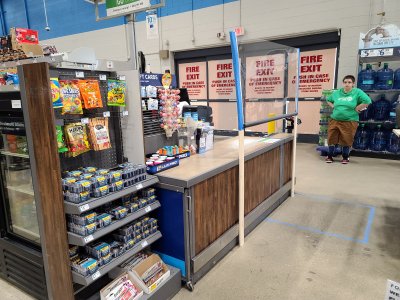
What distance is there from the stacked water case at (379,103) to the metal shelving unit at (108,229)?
16.8 feet

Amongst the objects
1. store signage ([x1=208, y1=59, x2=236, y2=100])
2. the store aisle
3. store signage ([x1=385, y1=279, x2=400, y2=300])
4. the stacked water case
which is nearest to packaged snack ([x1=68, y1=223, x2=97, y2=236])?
the store aisle

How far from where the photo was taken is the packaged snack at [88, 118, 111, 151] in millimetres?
2033

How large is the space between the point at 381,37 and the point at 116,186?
5550 millimetres

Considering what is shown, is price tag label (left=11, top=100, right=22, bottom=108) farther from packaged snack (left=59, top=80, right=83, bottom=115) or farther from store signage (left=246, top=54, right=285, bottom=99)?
store signage (left=246, top=54, right=285, bottom=99)

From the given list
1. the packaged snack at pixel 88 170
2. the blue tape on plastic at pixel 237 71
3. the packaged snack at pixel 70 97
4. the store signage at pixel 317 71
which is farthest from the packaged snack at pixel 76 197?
the store signage at pixel 317 71

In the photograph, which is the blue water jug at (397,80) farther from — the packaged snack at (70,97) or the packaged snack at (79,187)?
the packaged snack at (79,187)

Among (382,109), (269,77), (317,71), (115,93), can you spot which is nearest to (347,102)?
(382,109)

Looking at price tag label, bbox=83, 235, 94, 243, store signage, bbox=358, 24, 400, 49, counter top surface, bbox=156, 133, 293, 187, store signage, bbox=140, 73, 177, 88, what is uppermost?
store signage, bbox=358, 24, 400, 49

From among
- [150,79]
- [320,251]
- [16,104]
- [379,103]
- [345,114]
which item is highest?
[150,79]

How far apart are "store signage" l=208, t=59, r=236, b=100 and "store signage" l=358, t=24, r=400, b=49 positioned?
11.2 ft

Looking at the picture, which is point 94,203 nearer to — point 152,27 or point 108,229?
point 108,229

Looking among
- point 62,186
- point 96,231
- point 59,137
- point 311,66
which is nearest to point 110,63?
point 59,137

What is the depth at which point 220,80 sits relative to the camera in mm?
8430

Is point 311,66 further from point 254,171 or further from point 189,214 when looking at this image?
point 189,214
